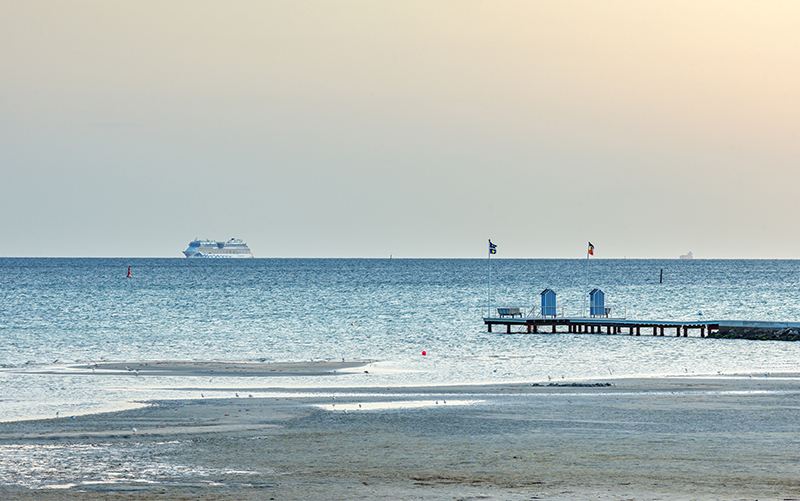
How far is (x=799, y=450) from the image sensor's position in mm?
17938

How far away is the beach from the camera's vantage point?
15.0 meters

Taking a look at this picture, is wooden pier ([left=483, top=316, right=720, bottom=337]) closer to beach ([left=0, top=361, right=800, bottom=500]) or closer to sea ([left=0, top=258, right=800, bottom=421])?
sea ([left=0, top=258, right=800, bottom=421])

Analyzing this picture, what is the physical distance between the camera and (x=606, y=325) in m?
67.4

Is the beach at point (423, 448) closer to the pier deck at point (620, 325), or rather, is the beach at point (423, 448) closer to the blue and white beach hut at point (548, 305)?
the pier deck at point (620, 325)

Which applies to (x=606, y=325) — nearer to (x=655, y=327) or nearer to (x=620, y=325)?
(x=620, y=325)

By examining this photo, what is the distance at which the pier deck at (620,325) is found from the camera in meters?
63.8

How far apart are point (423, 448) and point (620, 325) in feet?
164

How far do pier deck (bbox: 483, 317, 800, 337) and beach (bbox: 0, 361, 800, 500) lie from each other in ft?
118

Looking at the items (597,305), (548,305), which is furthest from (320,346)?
(597,305)

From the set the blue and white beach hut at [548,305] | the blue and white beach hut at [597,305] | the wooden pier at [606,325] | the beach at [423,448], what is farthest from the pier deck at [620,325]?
the beach at [423,448]

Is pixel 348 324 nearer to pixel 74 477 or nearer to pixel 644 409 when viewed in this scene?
pixel 644 409

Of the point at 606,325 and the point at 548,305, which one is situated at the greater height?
the point at 548,305

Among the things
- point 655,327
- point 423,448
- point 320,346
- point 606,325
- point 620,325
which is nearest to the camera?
point 423,448

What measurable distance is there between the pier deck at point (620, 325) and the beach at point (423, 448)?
35.9 m
